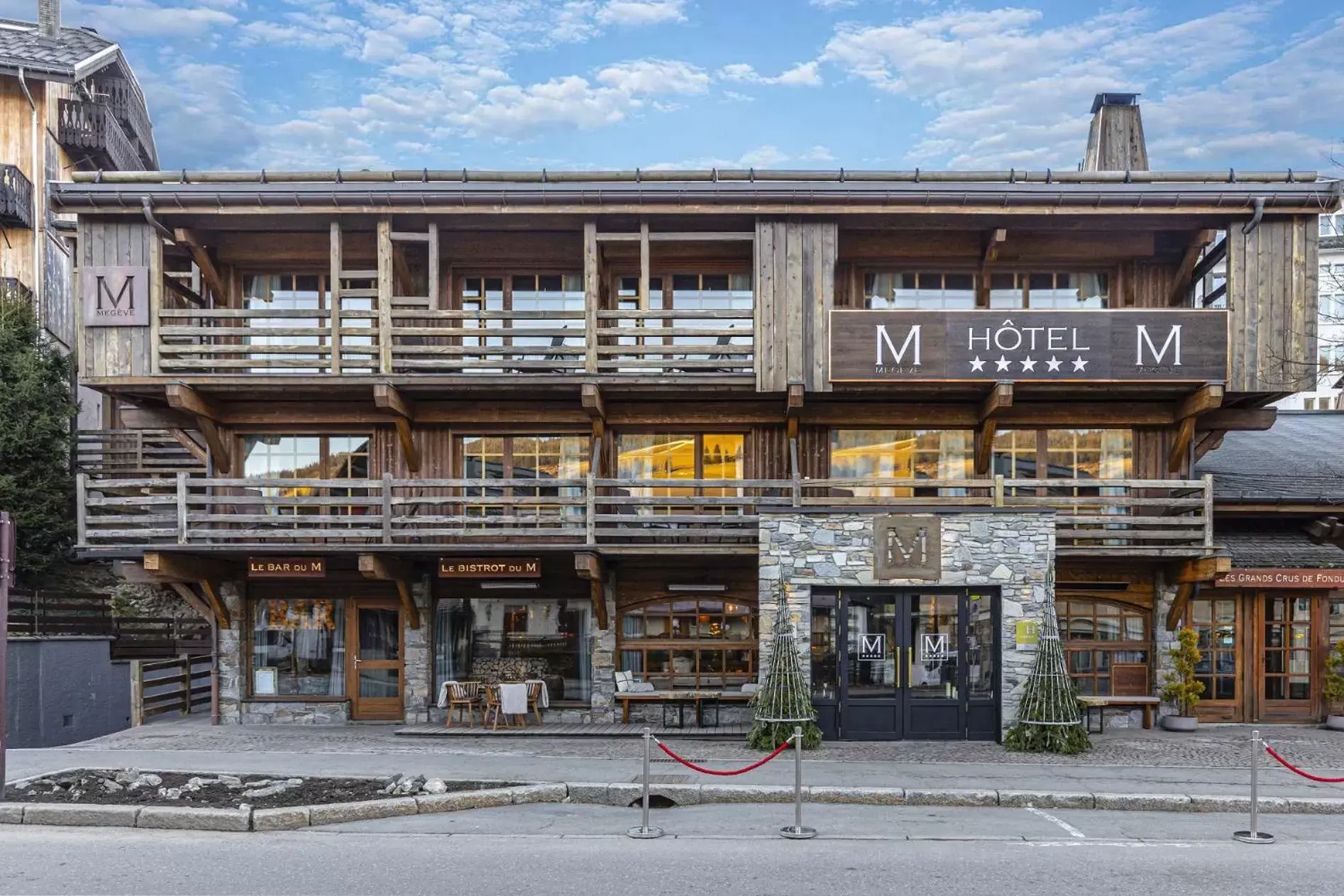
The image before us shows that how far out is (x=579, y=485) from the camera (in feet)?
52.6

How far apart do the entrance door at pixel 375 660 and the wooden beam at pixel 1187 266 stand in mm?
14492

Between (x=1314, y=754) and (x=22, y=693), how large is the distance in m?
19.2

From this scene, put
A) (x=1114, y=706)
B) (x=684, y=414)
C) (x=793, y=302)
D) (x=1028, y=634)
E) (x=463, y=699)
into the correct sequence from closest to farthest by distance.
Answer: (x=1028, y=634)
(x=793, y=302)
(x=463, y=699)
(x=1114, y=706)
(x=684, y=414)

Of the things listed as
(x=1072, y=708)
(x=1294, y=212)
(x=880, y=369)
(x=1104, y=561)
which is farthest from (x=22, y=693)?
(x=1294, y=212)

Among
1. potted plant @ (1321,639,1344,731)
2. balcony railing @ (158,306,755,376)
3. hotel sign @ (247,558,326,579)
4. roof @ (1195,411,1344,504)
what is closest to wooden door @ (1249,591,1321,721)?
potted plant @ (1321,639,1344,731)

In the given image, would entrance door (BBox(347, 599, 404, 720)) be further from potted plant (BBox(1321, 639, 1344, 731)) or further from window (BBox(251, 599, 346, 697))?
potted plant (BBox(1321, 639, 1344, 731))

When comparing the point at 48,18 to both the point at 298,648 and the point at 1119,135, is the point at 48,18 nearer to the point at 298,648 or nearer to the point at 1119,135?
the point at 298,648

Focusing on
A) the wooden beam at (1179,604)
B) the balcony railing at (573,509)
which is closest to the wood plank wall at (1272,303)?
the balcony railing at (573,509)

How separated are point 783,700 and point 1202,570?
7.42m

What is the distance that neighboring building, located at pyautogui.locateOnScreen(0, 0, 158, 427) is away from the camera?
2405cm

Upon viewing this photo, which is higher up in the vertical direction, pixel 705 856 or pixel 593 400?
pixel 593 400

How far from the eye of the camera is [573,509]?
17.3 m

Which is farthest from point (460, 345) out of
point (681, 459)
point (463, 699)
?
point (463, 699)

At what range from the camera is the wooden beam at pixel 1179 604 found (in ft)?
53.5
